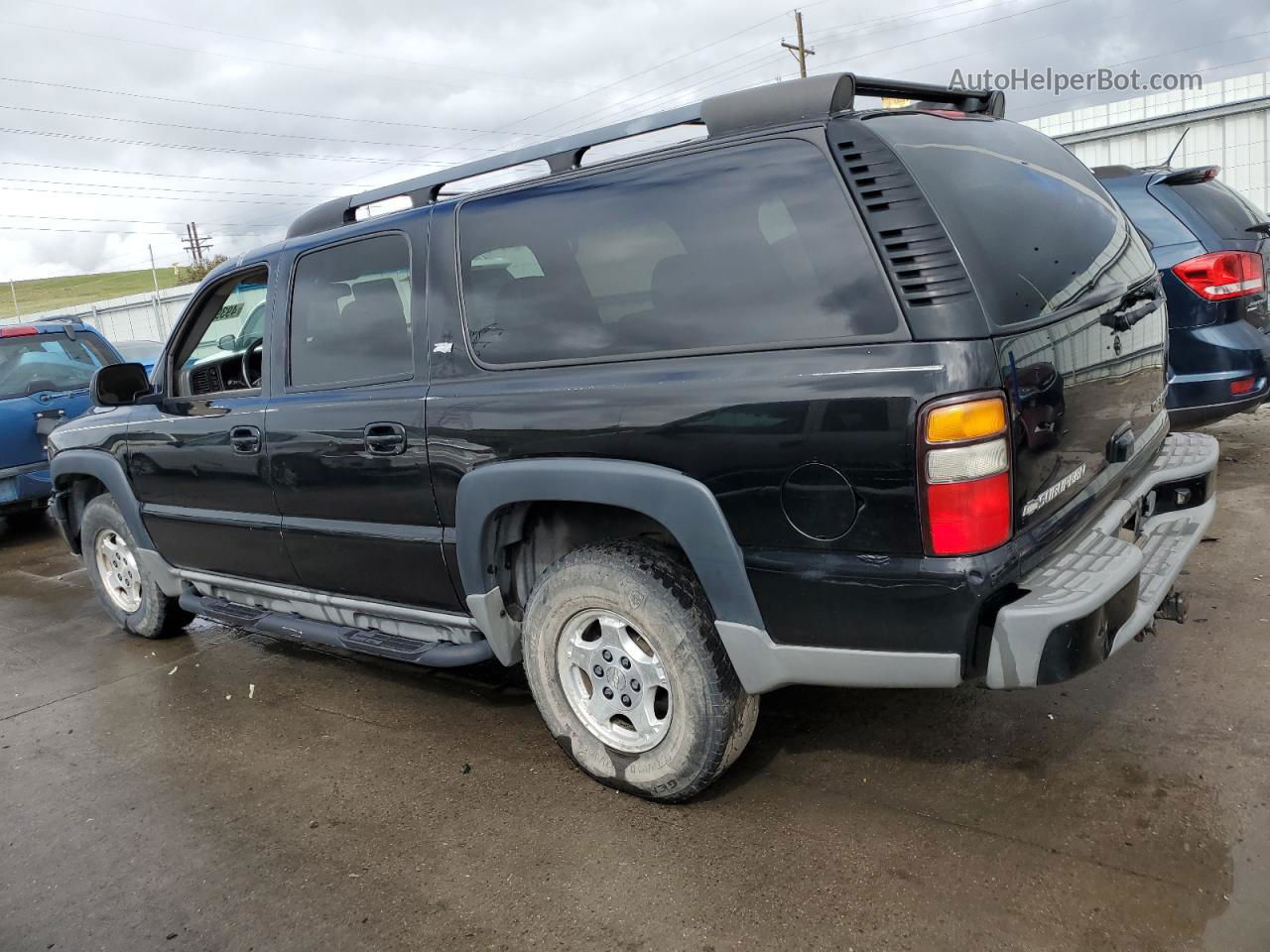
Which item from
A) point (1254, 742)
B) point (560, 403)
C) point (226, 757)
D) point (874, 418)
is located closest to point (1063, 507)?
point (874, 418)

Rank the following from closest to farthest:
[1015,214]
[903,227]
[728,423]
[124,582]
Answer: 1. [903,227]
2. [728,423]
3. [1015,214]
4. [124,582]

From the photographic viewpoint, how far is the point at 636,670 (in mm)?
2906

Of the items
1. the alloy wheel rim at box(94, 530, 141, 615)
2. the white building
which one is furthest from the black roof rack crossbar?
the white building

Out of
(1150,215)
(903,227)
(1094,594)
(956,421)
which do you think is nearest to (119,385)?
(903,227)

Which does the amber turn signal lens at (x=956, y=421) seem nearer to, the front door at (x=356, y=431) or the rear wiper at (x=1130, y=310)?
the rear wiper at (x=1130, y=310)

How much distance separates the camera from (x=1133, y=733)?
3117 mm

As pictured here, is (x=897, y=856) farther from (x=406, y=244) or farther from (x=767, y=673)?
(x=406, y=244)

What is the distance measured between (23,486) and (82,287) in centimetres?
9018

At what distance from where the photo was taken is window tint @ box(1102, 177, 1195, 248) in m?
5.17

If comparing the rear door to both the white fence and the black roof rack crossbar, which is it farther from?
the white fence

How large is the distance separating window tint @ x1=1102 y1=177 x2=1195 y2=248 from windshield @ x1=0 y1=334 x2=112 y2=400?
7.86 meters

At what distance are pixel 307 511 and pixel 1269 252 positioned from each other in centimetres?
531

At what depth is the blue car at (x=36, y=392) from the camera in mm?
7500

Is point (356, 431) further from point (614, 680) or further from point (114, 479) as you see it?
point (114, 479)
